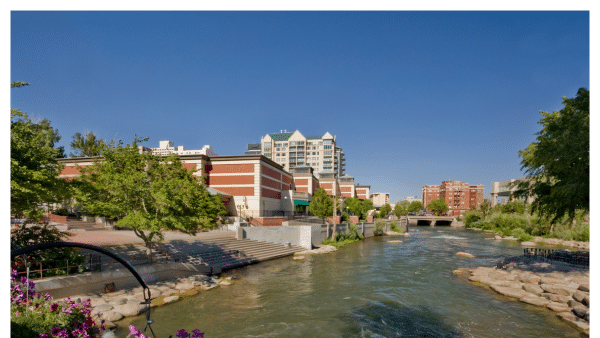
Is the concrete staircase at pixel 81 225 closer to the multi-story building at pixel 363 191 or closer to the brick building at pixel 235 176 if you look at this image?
the brick building at pixel 235 176

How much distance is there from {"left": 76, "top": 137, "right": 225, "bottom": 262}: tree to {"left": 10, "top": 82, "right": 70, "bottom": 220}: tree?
2054 mm

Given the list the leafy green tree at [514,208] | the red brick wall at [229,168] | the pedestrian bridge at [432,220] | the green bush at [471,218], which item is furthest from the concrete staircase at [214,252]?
the pedestrian bridge at [432,220]

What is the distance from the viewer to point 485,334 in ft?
41.8

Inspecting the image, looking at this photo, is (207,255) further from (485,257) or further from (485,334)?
(485,257)

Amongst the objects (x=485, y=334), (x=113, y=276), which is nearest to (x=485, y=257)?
(x=485, y=334)

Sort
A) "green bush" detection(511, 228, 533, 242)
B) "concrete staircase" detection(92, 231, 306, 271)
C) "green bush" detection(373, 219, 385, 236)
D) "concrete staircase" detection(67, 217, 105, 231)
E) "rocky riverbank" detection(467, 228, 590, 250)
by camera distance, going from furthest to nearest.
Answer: "green bush" detection(373, 219, 385, 236), "green bush" detection(511, 228, 533, 242), "rocky riverbank" detection(467, 228, 590, 250), "concrete staircase" detection(67, 217, 105, 231), "concrete staircase" detection(92, 231, 306, 271)

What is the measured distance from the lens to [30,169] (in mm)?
12688

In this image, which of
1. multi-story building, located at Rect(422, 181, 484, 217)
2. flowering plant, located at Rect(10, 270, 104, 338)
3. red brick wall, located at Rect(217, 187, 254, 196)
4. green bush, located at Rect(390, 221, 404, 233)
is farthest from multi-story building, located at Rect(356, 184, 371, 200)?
flowering plant, located at Rect(10, 270, 104, 338)

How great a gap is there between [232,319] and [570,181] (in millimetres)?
18137

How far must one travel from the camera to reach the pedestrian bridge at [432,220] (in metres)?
95.2

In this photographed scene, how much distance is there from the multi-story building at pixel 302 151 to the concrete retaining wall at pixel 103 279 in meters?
98.4

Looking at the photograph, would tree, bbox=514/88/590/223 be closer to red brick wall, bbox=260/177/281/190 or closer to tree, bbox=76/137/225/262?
tree, bbox=76/137/225/262

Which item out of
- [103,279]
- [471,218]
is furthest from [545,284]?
[471,218]

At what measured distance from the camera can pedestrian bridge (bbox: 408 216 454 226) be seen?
313 ft
